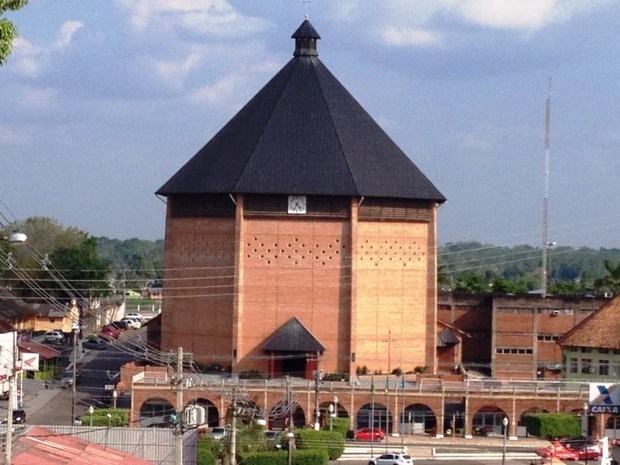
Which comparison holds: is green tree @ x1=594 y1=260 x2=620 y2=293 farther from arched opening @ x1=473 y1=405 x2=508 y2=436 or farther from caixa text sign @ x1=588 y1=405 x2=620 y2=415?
caixa text sign @ x1=588 y1=405 x2=620 y2=415

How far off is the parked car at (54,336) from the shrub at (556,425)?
3884 centimetres

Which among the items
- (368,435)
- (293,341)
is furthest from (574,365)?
(368,435)

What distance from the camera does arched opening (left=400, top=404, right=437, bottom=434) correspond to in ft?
195

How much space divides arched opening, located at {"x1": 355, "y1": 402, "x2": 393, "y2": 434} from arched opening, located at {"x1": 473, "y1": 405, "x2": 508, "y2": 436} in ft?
10.7

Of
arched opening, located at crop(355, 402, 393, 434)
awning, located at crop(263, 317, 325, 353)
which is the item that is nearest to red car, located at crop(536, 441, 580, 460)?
arched opening, located at crop(355, 402, 393, 434)

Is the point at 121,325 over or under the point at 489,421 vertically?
over

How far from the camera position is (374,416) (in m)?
60.0

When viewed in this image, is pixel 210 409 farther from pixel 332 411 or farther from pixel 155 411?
pixel 332 411

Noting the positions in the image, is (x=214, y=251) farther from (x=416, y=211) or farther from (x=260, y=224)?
(x=416, y=211)

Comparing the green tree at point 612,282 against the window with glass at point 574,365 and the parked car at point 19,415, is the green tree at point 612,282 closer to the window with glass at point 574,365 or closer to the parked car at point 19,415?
the window with glass at point 574,365

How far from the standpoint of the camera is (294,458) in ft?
152

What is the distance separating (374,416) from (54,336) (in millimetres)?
35321

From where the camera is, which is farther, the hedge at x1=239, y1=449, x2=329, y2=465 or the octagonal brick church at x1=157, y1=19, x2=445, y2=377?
the octagonal brick church at x1=157, y1=19, x2=445, y2=377

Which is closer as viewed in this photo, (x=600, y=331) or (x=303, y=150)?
(x=600, y=331)
